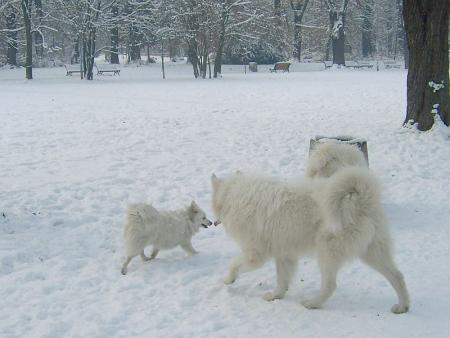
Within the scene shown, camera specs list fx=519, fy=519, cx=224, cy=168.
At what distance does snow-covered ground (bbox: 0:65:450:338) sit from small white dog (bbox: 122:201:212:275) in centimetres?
23

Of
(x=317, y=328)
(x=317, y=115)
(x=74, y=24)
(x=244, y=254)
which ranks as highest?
(x=74, y=24)

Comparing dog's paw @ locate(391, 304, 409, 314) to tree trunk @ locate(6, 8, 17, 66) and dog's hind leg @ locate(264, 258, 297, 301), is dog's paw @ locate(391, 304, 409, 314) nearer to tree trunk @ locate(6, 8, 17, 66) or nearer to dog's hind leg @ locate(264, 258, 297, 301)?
dog's hind leg @ locate(264, 258, 297, 301)

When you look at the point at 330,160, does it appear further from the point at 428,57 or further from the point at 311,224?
the point at 428,57

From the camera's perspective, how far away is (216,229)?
7262mm

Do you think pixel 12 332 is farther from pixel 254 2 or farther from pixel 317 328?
pixel 254 2

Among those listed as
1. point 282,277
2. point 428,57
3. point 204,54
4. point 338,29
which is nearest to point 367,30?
point 338,29

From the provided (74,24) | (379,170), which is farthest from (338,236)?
(74,24)

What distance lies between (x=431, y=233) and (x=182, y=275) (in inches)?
133

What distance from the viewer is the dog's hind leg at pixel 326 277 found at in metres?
4.50

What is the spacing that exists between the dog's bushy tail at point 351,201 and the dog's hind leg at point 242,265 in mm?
860

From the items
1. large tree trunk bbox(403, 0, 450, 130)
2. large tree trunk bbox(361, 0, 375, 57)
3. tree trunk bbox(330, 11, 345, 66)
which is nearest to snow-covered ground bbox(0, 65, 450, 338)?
large tree trunk bbox(403, 0, 450, 130)

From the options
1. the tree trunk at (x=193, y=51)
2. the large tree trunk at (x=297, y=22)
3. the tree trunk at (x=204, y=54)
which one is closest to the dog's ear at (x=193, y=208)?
the tree trunk at (x=204, y=54)

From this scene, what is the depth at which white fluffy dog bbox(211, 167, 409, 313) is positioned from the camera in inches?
173

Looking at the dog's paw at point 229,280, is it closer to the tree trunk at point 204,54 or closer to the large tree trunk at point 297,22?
the tree trunk at point 204,54
